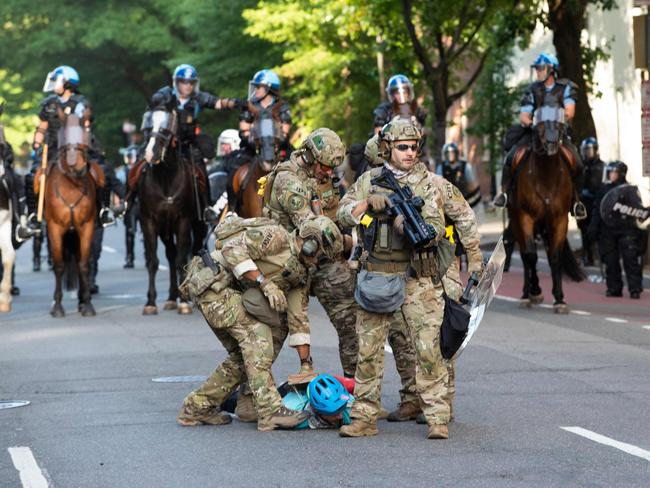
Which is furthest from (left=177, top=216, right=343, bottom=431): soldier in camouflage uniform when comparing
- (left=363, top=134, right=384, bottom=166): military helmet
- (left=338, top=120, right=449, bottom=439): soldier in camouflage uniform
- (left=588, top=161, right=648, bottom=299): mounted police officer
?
(left=588, top=161, right=648, bottom=299): mounted police officer

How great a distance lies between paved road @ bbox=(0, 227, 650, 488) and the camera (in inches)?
352

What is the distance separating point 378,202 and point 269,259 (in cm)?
101

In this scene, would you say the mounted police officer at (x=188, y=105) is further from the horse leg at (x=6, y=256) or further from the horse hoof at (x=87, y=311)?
the horse leg at (x=6, y=256)

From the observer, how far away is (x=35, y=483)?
8797mm

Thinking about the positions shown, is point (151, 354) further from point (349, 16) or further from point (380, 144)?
point (349, 16)

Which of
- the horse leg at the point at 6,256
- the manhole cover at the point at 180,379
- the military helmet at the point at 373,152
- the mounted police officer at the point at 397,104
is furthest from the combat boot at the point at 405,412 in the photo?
the horse leg at the point at 6,256

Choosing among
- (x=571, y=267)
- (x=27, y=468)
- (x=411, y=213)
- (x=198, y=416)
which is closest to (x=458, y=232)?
(x=411, y=213)

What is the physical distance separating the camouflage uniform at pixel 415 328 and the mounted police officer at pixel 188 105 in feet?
30.4

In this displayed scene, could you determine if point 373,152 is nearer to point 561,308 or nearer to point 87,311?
point 561,308

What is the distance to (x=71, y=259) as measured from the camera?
22344 mm

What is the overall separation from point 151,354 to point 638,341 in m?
4.67

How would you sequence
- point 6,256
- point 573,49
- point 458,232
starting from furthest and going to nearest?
point 573,49, point 6,256, point 458,232

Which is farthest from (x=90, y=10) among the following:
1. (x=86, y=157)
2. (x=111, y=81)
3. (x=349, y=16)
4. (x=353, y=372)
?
(x=353, y=372)

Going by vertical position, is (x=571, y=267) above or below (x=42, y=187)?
below
